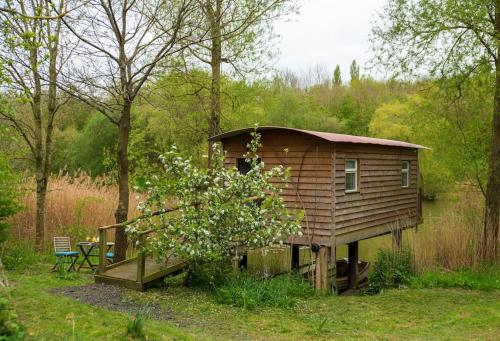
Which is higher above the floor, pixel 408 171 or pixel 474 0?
pixel 474 0

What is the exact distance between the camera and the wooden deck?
8.88 meters

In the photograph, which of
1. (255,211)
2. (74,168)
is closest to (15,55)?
(255,211)

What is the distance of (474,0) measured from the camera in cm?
1054

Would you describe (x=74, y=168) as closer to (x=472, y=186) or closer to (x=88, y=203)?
(x=88, y=203)

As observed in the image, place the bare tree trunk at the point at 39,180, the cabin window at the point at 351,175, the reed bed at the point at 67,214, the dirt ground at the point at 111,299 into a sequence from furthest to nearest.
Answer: the cabin window at the point at 351,175 < the reed bed at the point at 67,214 < the bare tree trunk at the point at 39,180 < the dirt ground at the point at 111,299

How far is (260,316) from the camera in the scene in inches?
301

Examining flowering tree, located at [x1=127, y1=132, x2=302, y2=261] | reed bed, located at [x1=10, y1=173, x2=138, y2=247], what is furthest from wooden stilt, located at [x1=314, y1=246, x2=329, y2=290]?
reed bed, located at [x1=10, y1=173, x2=138, y2=247]

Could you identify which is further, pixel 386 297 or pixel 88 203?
pixel 88 203

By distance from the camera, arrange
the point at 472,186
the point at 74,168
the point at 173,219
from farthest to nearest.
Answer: the point at 74,168
the point at 472,186
the point at 173,219

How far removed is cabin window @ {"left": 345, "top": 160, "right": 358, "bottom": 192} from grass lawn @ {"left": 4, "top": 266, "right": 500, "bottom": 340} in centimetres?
316

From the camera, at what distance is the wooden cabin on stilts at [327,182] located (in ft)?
37.8

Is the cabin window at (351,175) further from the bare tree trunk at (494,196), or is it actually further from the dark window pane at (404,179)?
the dark window pane at (404,179)

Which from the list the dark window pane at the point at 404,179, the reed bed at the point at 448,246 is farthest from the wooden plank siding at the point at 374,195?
the reed bed at the point at 448,246

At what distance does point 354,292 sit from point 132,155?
45.1 ft
